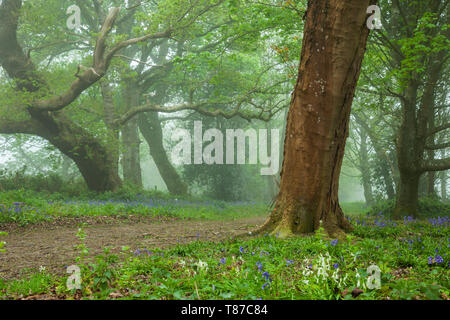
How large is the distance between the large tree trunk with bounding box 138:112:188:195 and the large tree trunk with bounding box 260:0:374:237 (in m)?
18.7

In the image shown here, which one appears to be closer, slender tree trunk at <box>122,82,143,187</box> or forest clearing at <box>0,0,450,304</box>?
forest clearing at <box>0,0,450,304</box>

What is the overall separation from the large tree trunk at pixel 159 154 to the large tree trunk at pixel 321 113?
18.7 metres

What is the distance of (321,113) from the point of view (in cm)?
572

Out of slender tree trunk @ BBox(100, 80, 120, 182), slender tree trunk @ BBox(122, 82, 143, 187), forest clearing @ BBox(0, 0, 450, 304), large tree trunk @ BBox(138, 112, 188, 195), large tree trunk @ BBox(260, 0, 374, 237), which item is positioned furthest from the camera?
large tree trunk @ BBox(138, 112, 188, 195)

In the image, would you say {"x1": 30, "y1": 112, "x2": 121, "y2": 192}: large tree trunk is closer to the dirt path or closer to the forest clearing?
the forest clearing

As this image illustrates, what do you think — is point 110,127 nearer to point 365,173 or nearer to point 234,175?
point 234,175

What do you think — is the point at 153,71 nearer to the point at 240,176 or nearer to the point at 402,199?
the point at 240,176

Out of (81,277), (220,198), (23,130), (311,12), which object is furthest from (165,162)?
(81,277)

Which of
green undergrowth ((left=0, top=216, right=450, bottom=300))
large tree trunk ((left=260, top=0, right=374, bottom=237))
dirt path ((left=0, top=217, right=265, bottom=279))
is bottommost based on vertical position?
dirt path ((left=0, top=217, right=265, bottom=279))

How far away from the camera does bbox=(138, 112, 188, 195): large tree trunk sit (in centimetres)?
2434

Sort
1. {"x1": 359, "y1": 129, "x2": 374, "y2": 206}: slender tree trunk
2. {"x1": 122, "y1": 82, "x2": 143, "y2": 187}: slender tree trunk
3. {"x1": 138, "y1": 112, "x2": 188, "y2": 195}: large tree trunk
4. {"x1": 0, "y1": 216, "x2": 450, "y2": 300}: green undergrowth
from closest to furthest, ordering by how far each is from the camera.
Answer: {"x1": 0, "y1": 216, "x2": 450, "y2": 300}: green undergrowth
{"x1": 122, "y1": 82, "x2": 143, "y2": 187}: slender tree trunk
{"x1": 138, "y1": 112, "x2": 188, "y2": 195}: large tree trunk
{"x1": 359, "y1": 129, "x2": 374, "y2": 206}: slender tree trunk

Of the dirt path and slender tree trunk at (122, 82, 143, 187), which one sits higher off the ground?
slender tree trunk at (122, 82, 143, 187)

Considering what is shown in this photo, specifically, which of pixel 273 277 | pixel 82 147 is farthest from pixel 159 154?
pixel 273 277

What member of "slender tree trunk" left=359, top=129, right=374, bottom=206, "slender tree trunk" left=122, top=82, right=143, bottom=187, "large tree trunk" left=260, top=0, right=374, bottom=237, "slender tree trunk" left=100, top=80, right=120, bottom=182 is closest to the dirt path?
"large tree trunk" left=260, top=0, right=374, bottom=237
